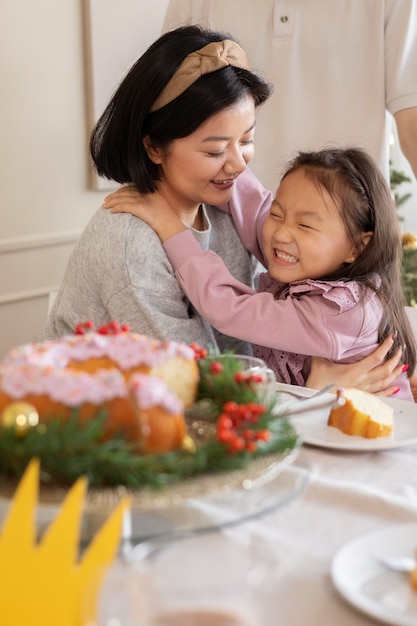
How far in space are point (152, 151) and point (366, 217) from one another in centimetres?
48

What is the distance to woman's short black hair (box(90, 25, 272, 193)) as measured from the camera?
1.82 metres

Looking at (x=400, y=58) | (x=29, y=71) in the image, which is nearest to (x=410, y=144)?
(x=400, y=58)

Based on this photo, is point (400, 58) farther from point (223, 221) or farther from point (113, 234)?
point (113, 234)

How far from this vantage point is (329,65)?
261 cm

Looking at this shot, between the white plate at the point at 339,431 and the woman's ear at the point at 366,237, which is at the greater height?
the woman's ear at the point at 366,237

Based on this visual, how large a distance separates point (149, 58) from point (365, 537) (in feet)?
→ 4.01

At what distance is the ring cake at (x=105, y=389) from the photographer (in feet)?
2.81

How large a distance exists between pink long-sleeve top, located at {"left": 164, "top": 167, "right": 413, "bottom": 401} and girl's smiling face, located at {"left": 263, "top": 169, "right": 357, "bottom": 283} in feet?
0.16

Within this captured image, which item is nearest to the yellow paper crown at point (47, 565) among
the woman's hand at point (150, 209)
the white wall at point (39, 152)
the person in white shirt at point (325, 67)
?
the woman's hand at point (150, 209)

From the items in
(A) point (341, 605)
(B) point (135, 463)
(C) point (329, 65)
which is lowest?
(A) point (341, 605)

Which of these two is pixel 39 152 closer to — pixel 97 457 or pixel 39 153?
pixel 39 153

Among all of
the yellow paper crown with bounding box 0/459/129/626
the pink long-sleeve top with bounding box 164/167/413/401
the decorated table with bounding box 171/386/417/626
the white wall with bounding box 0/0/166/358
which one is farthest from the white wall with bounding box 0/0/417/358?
the yellow paper crown with bounding box 0/459/129/626

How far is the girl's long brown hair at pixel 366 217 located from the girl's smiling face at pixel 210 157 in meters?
0.15

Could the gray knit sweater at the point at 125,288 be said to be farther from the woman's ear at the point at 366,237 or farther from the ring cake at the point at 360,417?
the ring cake at the point at 360,417
